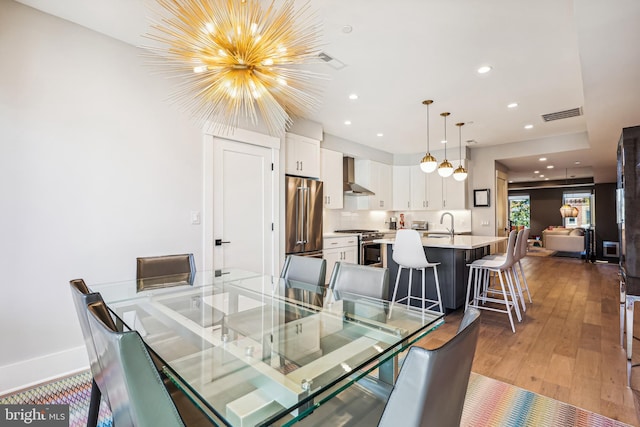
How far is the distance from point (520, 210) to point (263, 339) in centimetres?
1452

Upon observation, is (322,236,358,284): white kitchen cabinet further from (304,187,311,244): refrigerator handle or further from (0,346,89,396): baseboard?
(0,346,89,396): baseboard

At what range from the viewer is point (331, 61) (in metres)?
2.88

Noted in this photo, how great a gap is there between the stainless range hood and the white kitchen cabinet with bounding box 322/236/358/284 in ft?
3.22

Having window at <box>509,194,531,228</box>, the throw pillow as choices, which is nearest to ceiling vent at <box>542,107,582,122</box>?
the throw pillow

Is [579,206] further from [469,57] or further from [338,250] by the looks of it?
[469,57]

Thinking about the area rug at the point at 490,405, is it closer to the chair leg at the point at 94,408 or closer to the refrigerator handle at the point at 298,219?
the chair leg at the point at 94,408

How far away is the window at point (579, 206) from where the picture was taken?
37.3 feet

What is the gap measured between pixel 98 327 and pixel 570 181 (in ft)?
45.4

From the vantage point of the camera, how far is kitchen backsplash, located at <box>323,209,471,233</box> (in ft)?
19.3

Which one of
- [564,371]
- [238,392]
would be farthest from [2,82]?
[564,371]

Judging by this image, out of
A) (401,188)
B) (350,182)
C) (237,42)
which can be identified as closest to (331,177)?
(350,182)

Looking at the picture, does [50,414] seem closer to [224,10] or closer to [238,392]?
[238,392]

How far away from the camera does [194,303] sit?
181cm

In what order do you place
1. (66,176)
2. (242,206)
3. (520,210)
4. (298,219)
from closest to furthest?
(66,176)
(242,206)
(298,219)
(520,210)
